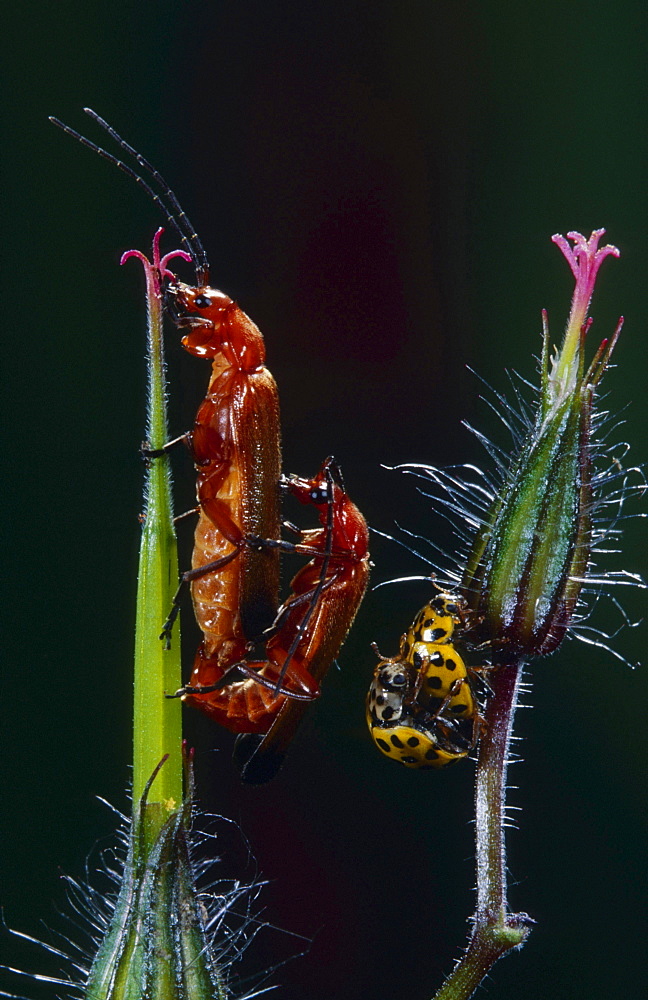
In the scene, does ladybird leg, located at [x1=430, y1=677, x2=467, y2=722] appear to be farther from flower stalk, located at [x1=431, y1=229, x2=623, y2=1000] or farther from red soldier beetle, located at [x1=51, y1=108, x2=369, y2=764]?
red soldier beetle, located at [x1=51, y1=108, x2=369, y2=764]

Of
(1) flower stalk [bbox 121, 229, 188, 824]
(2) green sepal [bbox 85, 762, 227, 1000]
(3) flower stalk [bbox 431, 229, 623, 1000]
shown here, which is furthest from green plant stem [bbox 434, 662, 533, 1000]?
(1) flower stalk [bbox 121, 229, 188, 824]

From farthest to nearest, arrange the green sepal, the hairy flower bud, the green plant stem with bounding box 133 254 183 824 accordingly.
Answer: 1. the hairy flower bud
2. the green plant stem with bounding box 133 254 183 824
3. the green sepal

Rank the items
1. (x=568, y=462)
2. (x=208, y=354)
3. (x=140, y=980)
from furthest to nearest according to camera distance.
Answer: (x=208, y=354)
(x=568, y=462)
(x=140, y=980)

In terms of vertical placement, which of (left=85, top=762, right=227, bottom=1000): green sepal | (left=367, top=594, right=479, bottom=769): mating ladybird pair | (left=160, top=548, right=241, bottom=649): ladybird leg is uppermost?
(left=160, top=548, right=241, bottom=649): ladybird leg

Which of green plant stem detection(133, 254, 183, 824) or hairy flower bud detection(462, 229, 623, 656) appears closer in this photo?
green plant stem detection(133, 254, 183, 824)

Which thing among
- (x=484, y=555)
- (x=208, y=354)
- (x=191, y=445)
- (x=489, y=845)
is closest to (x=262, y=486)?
(x=191, y=445)

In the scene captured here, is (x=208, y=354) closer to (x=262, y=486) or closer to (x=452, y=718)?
(x=262, y=486)

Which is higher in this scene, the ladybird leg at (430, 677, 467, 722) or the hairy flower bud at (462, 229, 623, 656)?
the hairy flower bud at (462, 229, 623, 656)
